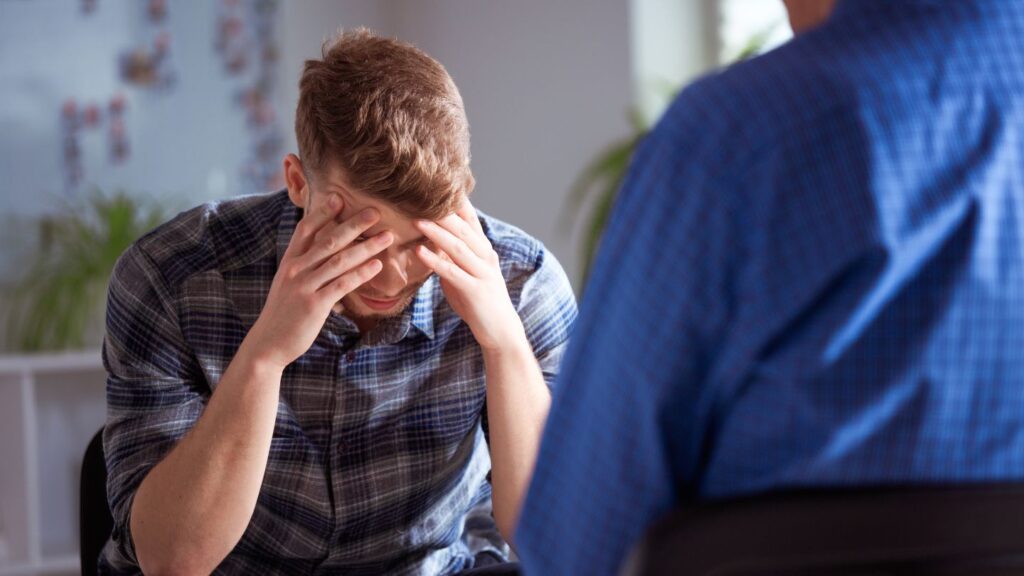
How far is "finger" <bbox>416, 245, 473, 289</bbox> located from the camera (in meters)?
1.36

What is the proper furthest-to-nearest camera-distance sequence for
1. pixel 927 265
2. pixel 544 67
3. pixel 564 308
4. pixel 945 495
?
pixel 544 67 → pixel 564 308 → pixel 927 265 → pixel 945 495

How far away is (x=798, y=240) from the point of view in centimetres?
67

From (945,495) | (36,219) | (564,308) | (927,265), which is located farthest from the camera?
(36,219)

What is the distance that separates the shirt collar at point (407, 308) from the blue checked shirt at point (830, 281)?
2.61 ft

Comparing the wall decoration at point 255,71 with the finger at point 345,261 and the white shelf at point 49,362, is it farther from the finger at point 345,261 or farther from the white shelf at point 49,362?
the finger at point 345,261

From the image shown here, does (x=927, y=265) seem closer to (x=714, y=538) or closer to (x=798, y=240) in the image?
(x=798, y=240)

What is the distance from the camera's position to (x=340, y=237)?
1356mm

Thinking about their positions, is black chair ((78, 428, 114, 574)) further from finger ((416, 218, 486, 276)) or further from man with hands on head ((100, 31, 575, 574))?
finger ((416, 218, 486, 276))

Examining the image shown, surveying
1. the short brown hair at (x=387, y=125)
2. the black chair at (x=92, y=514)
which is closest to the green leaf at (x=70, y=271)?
the black chair at (x=92, y=514)

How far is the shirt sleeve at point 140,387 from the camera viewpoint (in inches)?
56.2

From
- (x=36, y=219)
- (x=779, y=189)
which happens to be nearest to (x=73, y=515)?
(x=36, y=219)

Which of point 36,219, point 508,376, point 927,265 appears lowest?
point 36,219

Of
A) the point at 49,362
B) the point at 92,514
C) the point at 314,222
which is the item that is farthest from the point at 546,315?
the point at 49,362

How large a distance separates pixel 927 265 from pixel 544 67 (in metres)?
3.18
